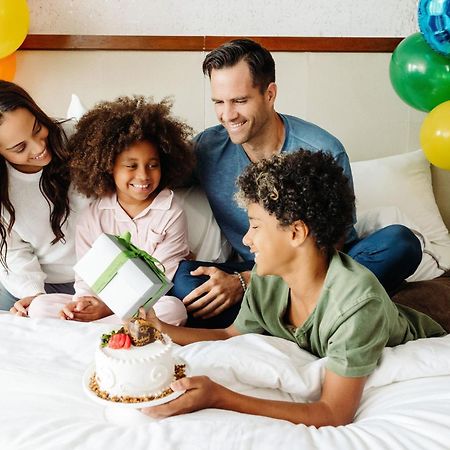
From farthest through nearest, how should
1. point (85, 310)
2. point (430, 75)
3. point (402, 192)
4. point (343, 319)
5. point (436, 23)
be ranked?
point (402, 192), point (430, 75), point (436, 23), point (85, 310), point (343, 319)

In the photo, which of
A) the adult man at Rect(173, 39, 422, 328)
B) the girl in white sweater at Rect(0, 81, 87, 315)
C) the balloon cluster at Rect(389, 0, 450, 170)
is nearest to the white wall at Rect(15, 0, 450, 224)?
the balloon cluster at Rect(389, 0, 450, 170)

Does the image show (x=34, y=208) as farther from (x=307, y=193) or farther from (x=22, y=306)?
(x=307, y=193)

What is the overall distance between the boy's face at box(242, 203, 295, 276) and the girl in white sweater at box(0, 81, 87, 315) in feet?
2.58

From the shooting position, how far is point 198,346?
4.88 feet

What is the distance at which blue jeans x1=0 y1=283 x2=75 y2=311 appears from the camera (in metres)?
2.07

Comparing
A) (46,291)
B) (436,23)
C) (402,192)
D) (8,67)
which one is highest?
(436,23)

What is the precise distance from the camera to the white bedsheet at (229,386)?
3.76 ft

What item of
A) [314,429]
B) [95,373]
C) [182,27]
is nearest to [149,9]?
[182,27]

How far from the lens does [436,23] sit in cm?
214

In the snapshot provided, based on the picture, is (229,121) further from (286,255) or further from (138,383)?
(138,383)

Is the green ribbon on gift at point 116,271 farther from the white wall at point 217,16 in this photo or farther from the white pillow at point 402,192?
the white wall at point 217,16

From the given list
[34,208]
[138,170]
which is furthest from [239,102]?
Result: [34,208]

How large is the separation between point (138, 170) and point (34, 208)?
345 millimetres

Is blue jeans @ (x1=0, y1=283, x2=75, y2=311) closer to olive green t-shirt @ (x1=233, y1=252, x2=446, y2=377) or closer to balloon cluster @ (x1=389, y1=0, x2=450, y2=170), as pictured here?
olive green t-shirt @ (x1=233, y1=252, x2=446, y2=377)
